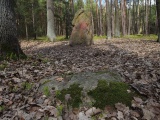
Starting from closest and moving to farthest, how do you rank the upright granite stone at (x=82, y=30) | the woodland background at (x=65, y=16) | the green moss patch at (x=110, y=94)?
the green moss patch at (x=110, y=94)
the upright granite stone at (x=82, y=30)
the woodland background at (x=65, y=16)

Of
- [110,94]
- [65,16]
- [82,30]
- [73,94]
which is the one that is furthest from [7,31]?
Result: [65,16]

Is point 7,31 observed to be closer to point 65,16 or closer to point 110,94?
point 110,94

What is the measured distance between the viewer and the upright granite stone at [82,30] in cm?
1120

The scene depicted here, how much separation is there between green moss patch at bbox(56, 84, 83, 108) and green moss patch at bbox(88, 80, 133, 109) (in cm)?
18

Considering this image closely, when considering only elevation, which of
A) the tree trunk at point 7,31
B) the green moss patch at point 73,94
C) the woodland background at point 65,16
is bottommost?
the green moss patch at point 73,94

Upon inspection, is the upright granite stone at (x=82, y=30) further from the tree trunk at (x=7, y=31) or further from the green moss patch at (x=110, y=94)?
the green moss patch at (x=110, y=94)

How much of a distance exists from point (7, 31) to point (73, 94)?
133 inches

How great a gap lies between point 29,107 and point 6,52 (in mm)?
3016

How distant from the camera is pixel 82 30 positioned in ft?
37.4

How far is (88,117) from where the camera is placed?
2.38 meters

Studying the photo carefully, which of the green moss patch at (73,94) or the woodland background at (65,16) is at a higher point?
the woodland background at (65,16)

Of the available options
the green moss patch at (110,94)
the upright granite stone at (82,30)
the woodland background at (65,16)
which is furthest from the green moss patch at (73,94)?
the woodland background at (65,16)

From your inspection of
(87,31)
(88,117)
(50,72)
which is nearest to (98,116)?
(88,117)

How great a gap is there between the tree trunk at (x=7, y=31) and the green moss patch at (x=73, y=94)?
2.94 metres
